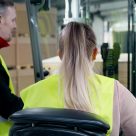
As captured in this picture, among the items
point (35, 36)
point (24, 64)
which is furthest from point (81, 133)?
point (24, 64)

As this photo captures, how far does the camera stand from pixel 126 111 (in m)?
1.90

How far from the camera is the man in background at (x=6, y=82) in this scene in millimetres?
1850

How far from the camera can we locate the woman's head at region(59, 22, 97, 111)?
5.94 feet

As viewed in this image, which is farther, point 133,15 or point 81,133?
point 133,15

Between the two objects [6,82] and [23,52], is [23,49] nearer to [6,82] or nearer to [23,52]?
[23,52]

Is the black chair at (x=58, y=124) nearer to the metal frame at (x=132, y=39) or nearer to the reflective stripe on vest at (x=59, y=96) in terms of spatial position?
the reflective stripe on vest at (x=59, y=96)

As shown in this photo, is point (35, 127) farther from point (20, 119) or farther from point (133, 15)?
point (133, 15)

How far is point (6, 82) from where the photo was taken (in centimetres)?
193

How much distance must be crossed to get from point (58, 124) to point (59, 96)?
2.54ft

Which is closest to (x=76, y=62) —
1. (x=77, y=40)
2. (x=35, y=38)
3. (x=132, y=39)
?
(x=77, y=40)

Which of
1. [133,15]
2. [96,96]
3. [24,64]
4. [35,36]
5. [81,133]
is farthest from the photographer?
[24,64]

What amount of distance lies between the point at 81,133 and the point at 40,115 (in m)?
0.14

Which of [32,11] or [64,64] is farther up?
[32,11]

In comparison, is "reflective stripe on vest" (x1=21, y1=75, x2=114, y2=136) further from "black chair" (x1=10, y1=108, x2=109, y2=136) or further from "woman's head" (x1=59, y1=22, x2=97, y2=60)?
"black chair" (x1=10, y1=108, x2=109, y2=136)
